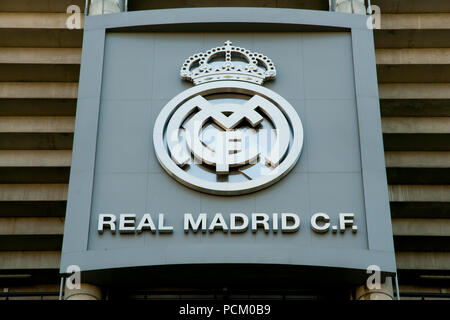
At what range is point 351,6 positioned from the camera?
22.0 metres

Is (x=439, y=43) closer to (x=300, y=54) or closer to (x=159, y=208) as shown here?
(x=300, y=54)

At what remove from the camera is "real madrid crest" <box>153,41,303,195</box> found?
59.9 ft

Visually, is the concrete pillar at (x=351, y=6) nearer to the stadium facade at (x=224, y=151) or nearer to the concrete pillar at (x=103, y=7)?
the stadium facade at (x=224, y=151)

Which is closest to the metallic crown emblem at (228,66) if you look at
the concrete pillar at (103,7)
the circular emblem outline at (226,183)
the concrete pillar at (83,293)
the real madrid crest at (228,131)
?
the real madrid crest at (228,131)

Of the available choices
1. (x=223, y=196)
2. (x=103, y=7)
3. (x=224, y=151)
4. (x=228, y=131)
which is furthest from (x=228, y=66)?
(x=103, y=7)

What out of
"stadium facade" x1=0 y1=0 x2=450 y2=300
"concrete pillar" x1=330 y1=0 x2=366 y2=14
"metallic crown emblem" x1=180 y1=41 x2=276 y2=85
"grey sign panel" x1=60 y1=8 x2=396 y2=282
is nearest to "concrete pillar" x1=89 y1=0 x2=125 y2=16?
"stadium facade" x1=0 y1=0 x2=450 y2=300

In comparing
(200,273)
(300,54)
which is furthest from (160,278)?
(300,54)

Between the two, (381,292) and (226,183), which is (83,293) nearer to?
(226,183)

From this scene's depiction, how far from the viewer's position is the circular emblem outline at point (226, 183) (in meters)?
18.0

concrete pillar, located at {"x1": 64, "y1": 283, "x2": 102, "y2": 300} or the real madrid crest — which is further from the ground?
the real madrid crest

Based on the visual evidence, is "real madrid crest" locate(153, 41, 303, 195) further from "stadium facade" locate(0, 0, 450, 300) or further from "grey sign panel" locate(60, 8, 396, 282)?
"grey sign panel" locate(60, 8, 396, 282)

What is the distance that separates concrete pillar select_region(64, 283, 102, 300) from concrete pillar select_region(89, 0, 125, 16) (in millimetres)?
8253

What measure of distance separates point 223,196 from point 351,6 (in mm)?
7518

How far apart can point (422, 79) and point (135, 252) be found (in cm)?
1083
